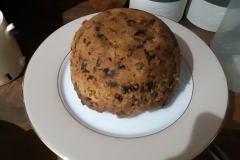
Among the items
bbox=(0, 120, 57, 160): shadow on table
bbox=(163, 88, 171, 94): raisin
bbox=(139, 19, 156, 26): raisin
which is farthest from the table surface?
bbox=(139, 19, 156, 26): raisin

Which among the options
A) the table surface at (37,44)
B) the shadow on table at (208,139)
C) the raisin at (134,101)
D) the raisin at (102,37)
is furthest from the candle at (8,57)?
the shadow on table at (208,139)

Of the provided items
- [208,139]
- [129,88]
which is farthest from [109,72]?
[208,139]

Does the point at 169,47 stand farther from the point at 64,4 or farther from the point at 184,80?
the point at 64,4

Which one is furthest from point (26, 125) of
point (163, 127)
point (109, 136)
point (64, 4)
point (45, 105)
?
point (64, 4)

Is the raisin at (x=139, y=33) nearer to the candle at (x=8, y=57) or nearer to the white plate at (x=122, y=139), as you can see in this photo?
the white plate at (x=122, y=139)

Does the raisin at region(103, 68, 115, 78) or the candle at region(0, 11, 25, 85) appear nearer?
the raisin at region(103, 68, 115, 78)

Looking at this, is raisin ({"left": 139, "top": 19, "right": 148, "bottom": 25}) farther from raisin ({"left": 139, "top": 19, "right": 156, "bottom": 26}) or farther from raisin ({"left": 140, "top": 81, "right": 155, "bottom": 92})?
raisin ({"left": 140, "top": 81, "right": 155, "bottom": 92})

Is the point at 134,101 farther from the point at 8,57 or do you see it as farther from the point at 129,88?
the point at 8,57
